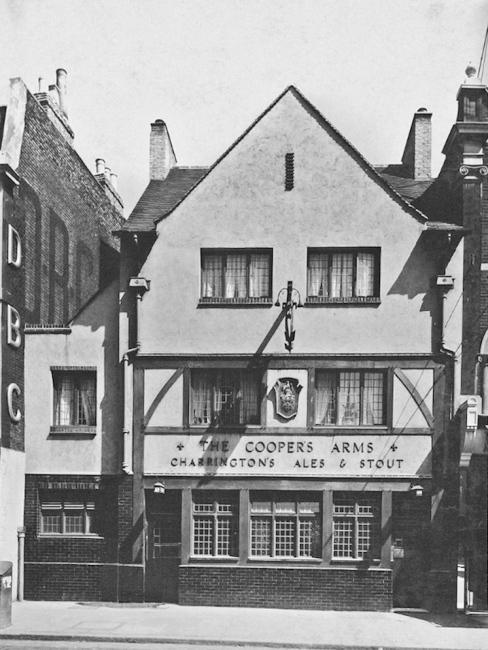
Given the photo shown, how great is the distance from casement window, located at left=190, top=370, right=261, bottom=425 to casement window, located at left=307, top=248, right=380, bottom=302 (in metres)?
2.74

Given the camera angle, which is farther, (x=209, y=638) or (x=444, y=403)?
(x=444, y=403)

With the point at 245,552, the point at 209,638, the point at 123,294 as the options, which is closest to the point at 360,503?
the point at 245,552

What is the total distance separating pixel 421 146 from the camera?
921 inches

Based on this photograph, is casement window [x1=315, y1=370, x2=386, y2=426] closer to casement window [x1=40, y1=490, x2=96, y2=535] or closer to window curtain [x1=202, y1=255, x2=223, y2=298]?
window curtain [x1=202, y1=255, x2=223, y2=298]

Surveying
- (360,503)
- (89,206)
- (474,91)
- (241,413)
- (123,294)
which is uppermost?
(474,91)

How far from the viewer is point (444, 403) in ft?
64.5

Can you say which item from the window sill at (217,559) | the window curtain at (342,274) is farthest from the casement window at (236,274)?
the window sill at (217,559)

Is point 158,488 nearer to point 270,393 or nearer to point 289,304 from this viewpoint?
point 270,393

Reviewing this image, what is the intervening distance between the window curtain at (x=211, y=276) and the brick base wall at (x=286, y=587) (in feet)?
23.0

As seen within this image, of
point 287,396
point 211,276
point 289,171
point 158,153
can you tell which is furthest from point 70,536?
point 158,153

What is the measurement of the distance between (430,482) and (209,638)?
7.01 meters

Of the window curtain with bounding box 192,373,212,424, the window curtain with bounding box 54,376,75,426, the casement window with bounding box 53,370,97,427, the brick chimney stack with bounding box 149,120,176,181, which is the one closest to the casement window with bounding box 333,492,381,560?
the window curtain with bounding box 192,373,212,424

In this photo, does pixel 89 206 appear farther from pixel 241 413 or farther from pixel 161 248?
pixel 241 413

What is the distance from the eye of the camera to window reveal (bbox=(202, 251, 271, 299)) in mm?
20406
